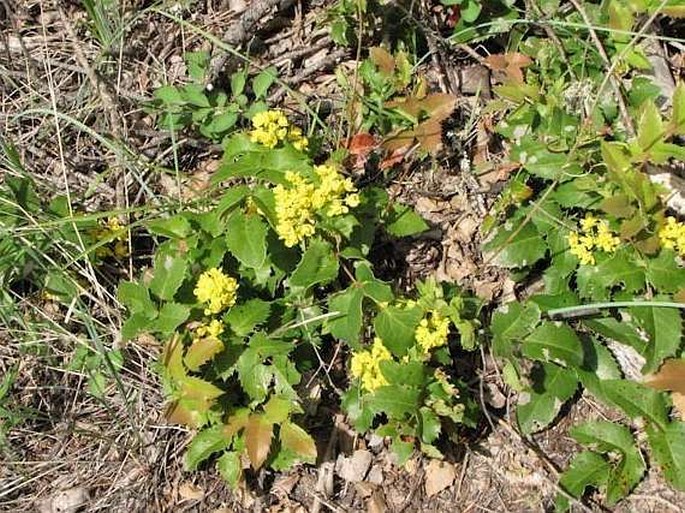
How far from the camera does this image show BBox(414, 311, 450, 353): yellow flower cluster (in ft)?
6.99

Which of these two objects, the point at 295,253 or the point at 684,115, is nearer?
the point at 684,115

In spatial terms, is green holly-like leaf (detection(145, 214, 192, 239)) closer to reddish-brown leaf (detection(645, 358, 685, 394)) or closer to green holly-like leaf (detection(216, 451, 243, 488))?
green holly-like leaf (detection(216, 451, 243, 488))

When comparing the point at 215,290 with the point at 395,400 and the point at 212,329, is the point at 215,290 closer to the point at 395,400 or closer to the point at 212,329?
the point at 212,329

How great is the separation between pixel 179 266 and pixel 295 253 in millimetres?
321

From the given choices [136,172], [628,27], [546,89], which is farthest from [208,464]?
[628,27]

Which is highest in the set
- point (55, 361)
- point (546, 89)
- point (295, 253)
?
point (546, 89)

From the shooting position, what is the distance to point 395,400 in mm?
2113

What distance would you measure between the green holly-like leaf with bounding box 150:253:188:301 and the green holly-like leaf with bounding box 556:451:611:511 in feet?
3.79

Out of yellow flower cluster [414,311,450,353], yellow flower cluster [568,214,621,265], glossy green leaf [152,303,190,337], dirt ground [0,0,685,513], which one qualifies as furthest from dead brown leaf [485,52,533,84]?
glossy green leaf [152,303,190,337]

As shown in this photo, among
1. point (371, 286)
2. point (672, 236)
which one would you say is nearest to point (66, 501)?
point (371, 286)

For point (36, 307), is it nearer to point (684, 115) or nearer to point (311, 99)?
point (311, 99)

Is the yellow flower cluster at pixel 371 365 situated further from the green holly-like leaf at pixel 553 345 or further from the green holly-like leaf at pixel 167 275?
the green holly-like leaf at pixel 167 275

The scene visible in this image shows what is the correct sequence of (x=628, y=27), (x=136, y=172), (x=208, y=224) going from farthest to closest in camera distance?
(x=136, y=172)
(x=628, y=27)
(x=208, y=224)

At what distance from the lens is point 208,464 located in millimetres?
2496
